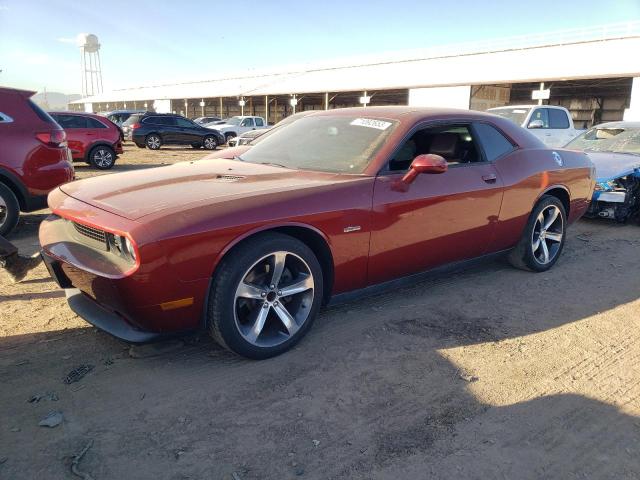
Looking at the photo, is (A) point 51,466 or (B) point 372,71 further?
(B) point 372,71

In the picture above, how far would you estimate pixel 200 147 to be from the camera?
838 inches

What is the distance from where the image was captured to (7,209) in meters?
5.38

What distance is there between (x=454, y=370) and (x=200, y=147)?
1982 cm

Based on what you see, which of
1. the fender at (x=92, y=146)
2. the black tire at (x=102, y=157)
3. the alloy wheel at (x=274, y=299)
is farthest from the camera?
the black tire at (x=102, y=157)

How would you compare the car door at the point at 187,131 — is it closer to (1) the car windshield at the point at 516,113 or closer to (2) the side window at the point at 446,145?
(1) the car windshield at the point at 516,113

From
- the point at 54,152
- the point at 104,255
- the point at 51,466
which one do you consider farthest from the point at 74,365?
the point at 54,152

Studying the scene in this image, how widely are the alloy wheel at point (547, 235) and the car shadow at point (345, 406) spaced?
1178 millimetres

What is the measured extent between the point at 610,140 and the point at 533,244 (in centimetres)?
458

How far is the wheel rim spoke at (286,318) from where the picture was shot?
3026mm

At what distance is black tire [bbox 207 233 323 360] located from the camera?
272 centimetres

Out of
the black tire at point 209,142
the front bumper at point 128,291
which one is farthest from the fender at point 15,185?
the black tire at point 209,142

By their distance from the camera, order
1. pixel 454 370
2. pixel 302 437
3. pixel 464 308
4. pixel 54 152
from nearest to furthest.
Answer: pixel 302 437 < pixel 454 370 < pixel 464 308 < pixel 54 152

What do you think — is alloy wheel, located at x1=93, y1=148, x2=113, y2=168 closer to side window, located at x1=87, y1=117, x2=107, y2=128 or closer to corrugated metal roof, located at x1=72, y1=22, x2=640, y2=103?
side window, located at x1=87, y1=117, x2=107, y2=128

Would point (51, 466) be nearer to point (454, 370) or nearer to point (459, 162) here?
point (454, 370)
